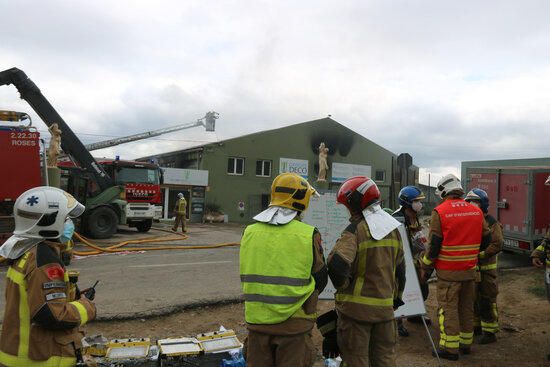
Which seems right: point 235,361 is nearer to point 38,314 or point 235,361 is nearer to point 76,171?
point 38,314

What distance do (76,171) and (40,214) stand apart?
1479 cm

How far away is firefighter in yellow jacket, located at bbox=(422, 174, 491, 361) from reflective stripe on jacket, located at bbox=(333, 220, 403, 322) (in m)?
2.02

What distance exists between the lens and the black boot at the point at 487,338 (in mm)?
5590

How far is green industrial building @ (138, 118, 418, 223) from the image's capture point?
29.9m

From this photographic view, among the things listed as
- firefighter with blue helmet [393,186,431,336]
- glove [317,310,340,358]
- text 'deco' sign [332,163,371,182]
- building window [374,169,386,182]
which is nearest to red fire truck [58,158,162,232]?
firefighter with blue helmet [393,186,431,336]

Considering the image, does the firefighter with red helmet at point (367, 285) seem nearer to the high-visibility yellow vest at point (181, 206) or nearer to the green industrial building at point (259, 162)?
the high-visibility yellow vest at point (181, 206)

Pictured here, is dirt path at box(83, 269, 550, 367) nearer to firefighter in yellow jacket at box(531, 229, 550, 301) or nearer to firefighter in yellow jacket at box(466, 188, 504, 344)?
firefighter in yellow jacket at box(466, 188, 504, 344)

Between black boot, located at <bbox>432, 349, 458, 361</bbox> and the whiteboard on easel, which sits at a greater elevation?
the whiteboard on easel

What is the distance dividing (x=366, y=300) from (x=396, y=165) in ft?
Answer: 17.6

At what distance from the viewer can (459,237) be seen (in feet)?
16.6

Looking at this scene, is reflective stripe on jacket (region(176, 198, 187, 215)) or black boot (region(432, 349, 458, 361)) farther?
reflective stripe on jacket (region(176, 198, 187, 215))

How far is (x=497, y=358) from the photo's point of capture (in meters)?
5.10

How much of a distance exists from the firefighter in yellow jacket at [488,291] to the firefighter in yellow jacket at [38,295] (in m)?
4.83

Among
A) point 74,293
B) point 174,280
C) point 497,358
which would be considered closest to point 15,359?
point 74,293
